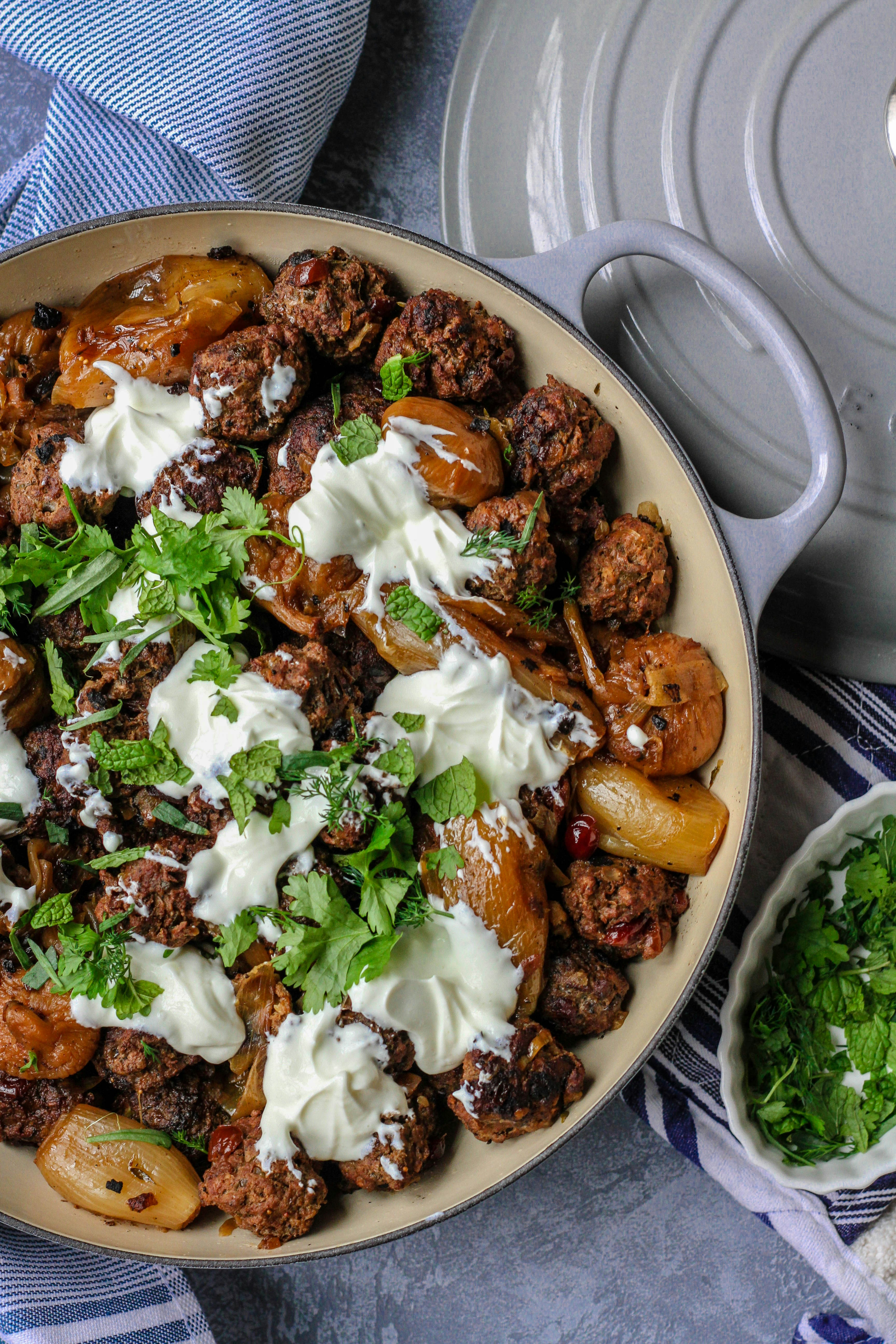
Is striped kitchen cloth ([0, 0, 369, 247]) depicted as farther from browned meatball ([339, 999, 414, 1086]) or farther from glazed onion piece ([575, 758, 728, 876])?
browned meatball ([339, 999, 414, 1086])

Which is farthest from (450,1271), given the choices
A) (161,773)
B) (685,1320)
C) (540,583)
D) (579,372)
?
(579,372)

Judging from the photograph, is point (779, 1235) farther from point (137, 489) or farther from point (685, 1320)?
point (137, 489)

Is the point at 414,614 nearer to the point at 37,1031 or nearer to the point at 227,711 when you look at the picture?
the point at 227,711

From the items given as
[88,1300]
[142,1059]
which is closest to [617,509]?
[142,1059]

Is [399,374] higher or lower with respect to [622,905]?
higher

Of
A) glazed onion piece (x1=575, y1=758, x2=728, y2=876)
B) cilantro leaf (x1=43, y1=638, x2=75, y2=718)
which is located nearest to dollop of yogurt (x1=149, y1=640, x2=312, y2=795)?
cilantro leaf (x1=43, y1=638, x2=75, y2=718)

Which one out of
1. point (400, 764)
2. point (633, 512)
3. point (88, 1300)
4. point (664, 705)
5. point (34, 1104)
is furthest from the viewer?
point (88, 1300)

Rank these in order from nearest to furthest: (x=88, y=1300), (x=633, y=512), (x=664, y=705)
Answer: (x=664, y=705) → (x=633, y=512) → (x=88, y=1300)
